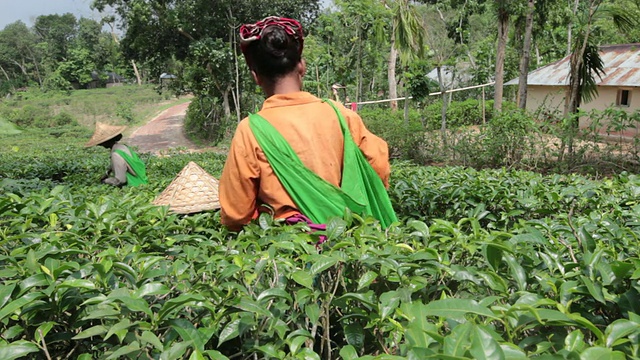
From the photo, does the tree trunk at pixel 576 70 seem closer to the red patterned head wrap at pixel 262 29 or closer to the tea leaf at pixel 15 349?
the red patterned head wrap at pixel 262 29

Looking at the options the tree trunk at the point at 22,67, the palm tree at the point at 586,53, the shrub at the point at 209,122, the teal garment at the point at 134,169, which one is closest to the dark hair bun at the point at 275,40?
the teal garment at the point at 134,169

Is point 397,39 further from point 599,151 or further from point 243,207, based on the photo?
point 243,207

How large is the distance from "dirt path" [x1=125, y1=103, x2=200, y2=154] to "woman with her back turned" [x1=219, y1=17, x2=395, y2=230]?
62.9 feet

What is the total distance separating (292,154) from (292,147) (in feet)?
0.18

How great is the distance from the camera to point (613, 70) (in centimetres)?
1512

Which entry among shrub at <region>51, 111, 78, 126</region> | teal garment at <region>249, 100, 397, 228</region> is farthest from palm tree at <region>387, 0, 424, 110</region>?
shrub at <region>51, 111, 78, 126</region>

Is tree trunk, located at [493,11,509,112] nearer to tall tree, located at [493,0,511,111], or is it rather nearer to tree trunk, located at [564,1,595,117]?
tall tree, located at [493,0,511,111]

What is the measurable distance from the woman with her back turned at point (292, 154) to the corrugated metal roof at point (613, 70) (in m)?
13.1

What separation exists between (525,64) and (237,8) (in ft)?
37.0

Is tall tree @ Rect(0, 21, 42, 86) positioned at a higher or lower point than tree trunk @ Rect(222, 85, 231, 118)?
higher

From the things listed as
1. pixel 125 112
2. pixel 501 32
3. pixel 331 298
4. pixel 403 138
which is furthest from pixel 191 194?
pixel 125 112

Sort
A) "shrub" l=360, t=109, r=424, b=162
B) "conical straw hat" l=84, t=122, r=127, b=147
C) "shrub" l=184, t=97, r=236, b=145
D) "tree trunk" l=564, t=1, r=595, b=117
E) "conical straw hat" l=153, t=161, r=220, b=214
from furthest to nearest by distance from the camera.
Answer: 1. "shrub" l=184, t=97, r=236, b=145
2. "shrub" l=360, t=109, r=424, b=162
3. "tree trunk" l=564, t=1, r=595, b=117
4. "conical straw hat" l=84, t=122, r=127, b=147
5. "conical straw hat" l=153, t=161, r=220, b=214

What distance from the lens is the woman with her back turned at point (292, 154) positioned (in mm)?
1974

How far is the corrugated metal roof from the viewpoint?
1441 cm
